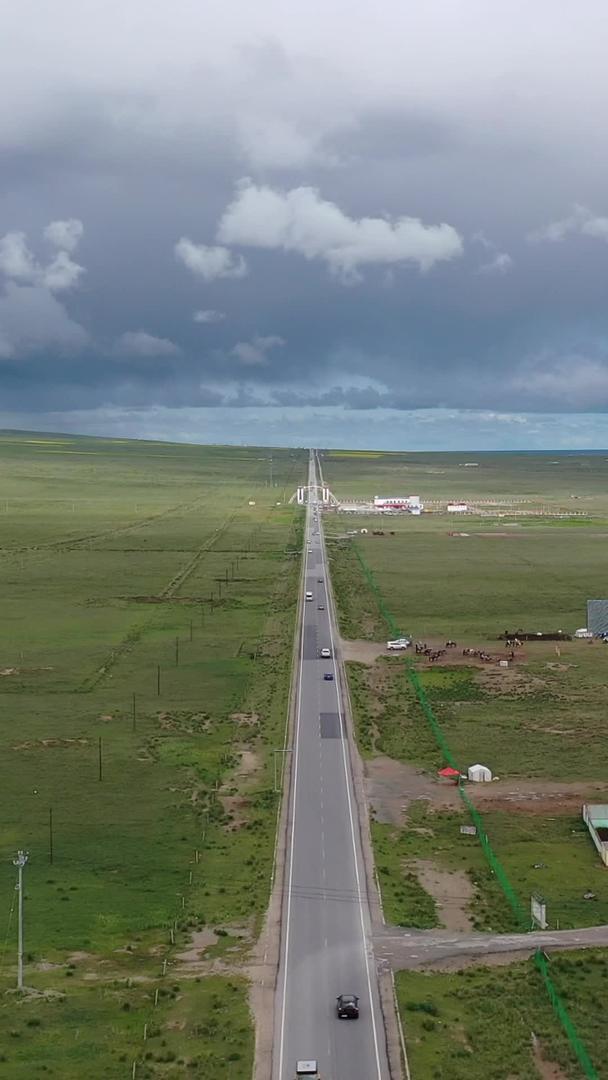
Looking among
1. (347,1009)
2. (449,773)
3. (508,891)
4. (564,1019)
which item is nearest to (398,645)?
(449,773)

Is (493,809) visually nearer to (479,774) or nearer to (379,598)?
(479,774)

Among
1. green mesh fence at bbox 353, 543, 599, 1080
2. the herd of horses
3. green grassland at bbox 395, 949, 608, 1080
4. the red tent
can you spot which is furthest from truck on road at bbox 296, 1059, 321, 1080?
the herd of horses

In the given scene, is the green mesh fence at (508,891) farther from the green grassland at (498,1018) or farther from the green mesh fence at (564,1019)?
the green grassland at (498,1018)

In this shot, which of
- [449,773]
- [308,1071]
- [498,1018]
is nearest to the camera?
[308,1071]

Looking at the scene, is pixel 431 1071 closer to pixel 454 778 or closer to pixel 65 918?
pixel 65 918

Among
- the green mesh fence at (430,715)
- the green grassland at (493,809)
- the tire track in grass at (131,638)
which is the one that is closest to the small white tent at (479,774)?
the green grassland at (493,809)
